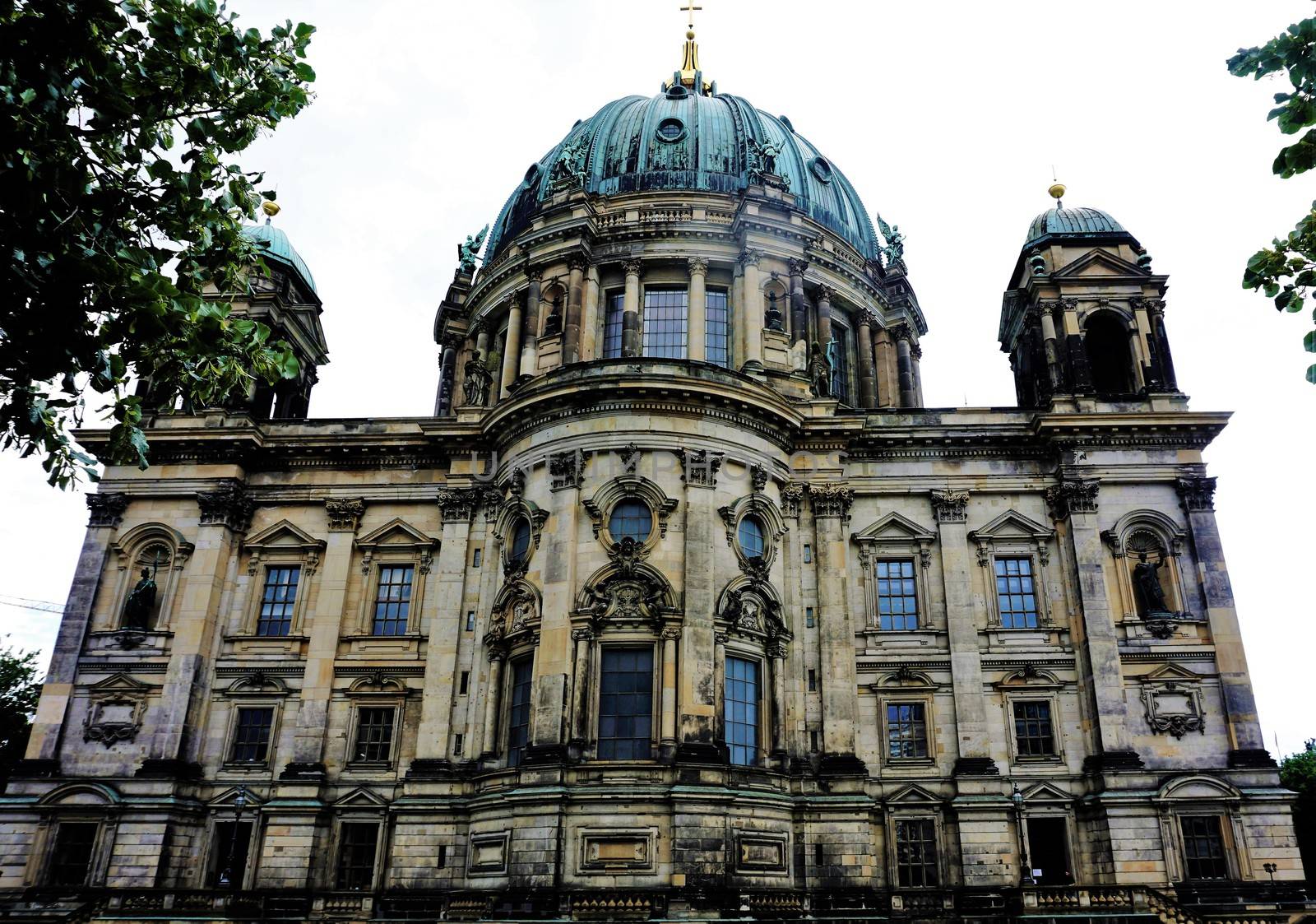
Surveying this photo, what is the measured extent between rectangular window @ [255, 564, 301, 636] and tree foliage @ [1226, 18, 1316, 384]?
30.1 metres

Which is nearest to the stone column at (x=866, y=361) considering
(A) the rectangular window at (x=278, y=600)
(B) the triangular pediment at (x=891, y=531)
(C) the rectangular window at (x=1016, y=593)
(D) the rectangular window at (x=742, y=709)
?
(B) the triangular pediment at (x=891, y=531)

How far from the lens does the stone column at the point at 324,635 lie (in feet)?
103

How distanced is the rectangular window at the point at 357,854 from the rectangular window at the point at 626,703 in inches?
337

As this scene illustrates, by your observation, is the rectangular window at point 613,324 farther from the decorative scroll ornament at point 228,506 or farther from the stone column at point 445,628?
the decorative scroll ornament at point 228,506

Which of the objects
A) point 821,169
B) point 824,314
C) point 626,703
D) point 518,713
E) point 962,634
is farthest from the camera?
point 821,169

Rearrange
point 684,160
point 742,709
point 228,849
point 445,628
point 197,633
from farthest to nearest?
point 684,160, point 197,633, point 445,628, point 228,849, point 742,709

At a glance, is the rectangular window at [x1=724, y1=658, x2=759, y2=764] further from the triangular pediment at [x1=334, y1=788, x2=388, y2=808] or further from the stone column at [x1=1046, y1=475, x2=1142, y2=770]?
the triangular pediment at [x1=334, y1=788, x2=388, y2=808]

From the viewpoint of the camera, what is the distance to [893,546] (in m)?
33.6

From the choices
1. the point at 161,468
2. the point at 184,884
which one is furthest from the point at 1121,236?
the point at 184,884

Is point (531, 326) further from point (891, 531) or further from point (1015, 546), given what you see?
point (1015, 546)

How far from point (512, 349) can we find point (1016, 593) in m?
20.2

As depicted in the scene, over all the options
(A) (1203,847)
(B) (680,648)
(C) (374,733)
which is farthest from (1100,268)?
(C) (374,733)

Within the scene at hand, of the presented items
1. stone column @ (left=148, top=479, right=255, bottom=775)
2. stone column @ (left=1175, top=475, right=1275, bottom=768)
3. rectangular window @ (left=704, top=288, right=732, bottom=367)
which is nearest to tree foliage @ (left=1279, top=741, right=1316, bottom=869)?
stone column @ (left=1175, top=475, right=1275, bottom=768)

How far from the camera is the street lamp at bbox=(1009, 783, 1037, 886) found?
2839cm
